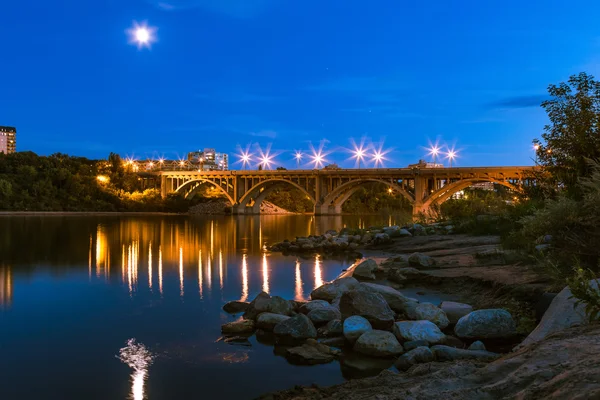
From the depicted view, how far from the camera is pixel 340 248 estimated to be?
909 inches

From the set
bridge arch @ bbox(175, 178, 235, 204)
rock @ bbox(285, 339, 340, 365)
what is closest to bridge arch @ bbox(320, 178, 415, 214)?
bridge arch @ bbox(175, 178, 235, 204)

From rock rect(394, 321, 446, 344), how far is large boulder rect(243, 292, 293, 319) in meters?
2.37

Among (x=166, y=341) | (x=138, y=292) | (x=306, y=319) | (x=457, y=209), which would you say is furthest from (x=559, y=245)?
(x=457, y=209)

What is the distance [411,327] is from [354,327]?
876 millimetres

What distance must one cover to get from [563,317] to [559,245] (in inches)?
158

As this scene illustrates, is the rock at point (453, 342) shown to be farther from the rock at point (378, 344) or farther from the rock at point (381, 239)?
the rock at point (381, 239)

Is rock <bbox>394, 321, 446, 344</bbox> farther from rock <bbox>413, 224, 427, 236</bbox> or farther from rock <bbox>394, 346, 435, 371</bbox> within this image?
rock <bbox>413, 224, 427, 236</bbox>

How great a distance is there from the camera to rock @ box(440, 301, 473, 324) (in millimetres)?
9031

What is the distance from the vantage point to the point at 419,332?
25.6ft

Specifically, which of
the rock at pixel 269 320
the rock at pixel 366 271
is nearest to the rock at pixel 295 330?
the rock at pixel 269 320

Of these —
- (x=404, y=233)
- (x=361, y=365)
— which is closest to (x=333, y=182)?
(x=404, y=233)

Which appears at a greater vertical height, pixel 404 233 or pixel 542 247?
pixel 404 233

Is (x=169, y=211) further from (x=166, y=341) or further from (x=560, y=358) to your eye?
(x=560, y=358)

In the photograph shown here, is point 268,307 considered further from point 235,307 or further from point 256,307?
point 235,307
